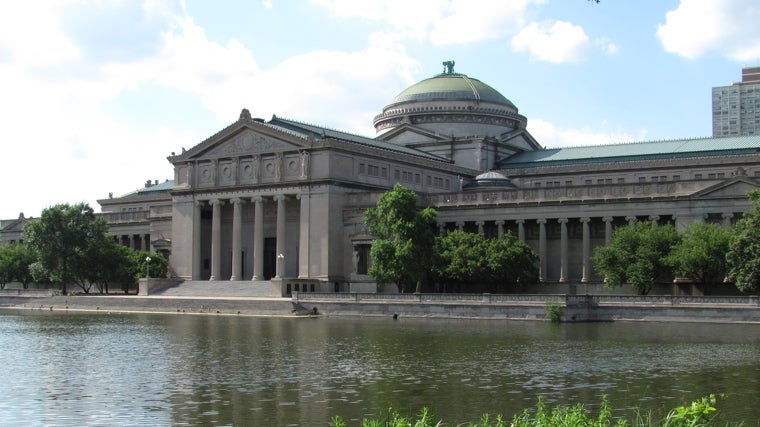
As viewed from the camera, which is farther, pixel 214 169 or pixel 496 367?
pixel 214 169

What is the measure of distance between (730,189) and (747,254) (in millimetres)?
22676

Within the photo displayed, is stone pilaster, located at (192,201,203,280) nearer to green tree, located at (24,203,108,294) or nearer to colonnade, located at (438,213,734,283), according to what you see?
green tree, located at (24,203,108,294)

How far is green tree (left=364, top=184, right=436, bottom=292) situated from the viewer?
99312 mm

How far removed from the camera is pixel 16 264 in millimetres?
141875

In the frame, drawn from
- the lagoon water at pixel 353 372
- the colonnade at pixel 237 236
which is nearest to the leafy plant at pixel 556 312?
the lagoon water at pixel 353 372

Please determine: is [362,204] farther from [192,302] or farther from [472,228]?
[192,302]

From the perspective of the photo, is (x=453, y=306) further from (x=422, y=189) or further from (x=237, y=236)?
(x=237, y=236)

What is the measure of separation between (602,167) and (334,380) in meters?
94.3

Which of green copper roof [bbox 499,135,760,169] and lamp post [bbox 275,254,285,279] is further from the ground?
green copper roof [bbox 499,135,760,169]

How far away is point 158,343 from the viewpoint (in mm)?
59562

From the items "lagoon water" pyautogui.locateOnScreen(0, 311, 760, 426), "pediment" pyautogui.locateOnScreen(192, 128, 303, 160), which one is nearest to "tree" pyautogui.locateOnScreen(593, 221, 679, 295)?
"lagoon water" pyautogui.locateOnScreen(0, 311, 760, 426)

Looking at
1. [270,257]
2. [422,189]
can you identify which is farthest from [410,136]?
[270,257]

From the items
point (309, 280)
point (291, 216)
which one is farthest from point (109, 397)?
point (291, 216)

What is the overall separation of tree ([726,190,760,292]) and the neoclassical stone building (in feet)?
67.9
